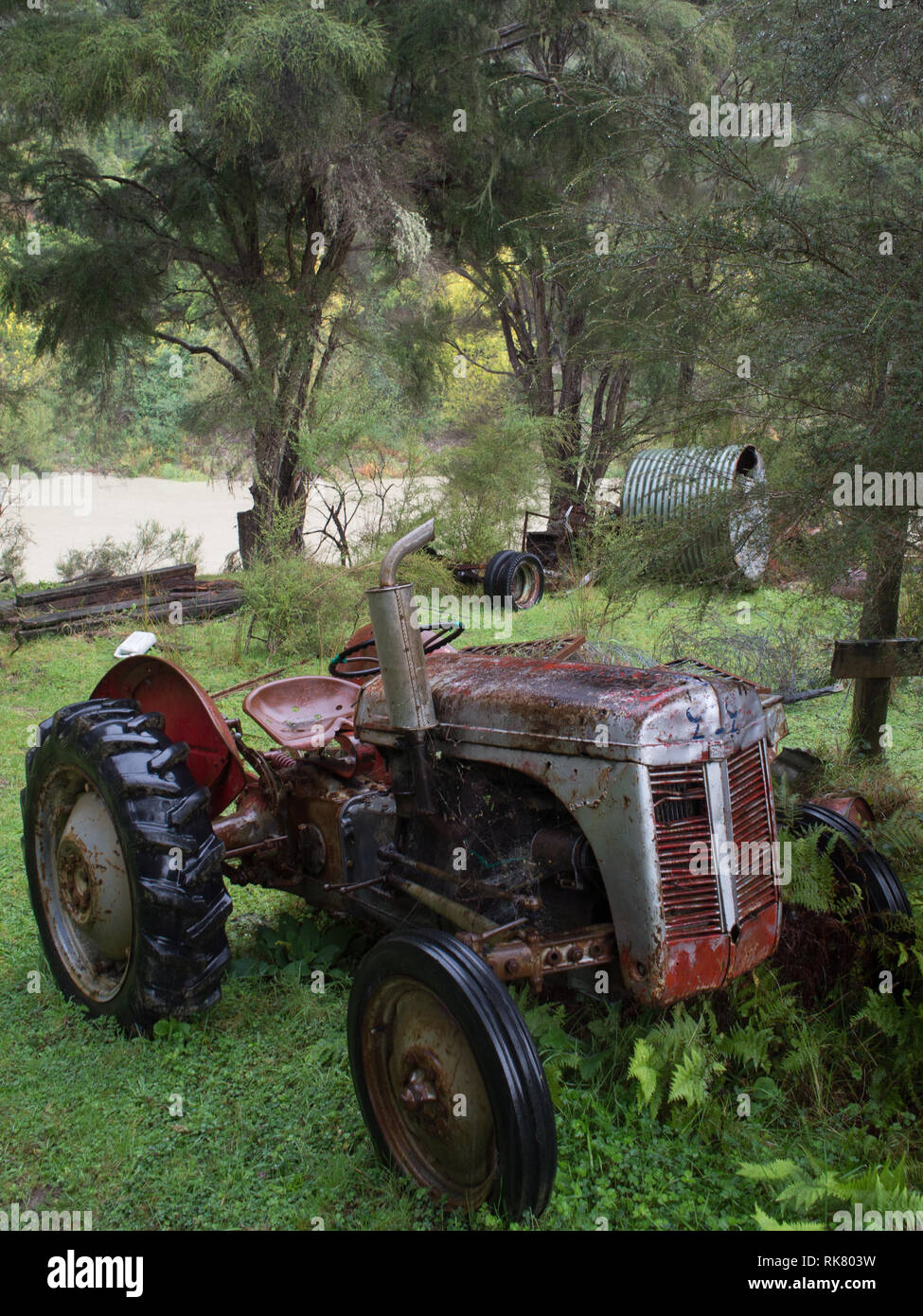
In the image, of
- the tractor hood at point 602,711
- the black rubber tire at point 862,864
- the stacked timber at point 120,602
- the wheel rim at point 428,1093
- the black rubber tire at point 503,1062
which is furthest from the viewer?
the stacked timber at point 120,602

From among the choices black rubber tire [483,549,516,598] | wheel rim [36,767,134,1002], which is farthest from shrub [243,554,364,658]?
wheel rim [36,767,134,1002]

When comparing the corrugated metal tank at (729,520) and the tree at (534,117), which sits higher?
the tree at (534,117)

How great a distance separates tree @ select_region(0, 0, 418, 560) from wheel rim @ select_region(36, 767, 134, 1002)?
21.1 ft

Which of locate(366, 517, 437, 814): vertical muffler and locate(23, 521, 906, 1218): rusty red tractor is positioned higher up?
locate(366, 517, 437, 814): vertical muffler

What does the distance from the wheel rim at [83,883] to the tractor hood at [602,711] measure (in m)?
1.05

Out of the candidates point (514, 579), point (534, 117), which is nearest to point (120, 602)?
point (514, 579)

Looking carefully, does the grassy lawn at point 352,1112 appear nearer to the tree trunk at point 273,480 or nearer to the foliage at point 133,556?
the tree trunk at point 273,480

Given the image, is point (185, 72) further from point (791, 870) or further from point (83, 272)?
point (791, 870)

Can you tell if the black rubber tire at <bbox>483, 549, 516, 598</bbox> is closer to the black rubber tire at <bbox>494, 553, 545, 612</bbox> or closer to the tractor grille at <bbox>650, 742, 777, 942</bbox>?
the black rubber tire at <bbox>494, 553, 545, 612</bbox>

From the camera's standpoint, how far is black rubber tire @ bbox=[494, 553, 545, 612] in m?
10.8

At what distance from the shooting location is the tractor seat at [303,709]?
392cm

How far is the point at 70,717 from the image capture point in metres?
3.35

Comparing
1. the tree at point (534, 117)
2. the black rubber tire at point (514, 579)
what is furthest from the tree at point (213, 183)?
the black rubber tire at point (514, 579)

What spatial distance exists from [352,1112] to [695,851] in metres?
1.29
